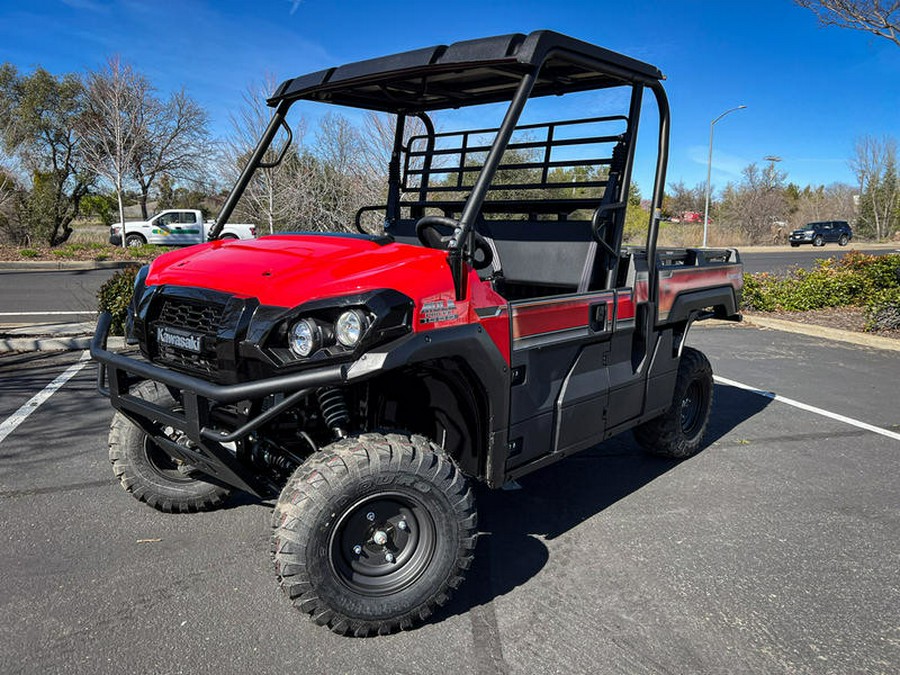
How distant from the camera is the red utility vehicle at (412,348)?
253cm

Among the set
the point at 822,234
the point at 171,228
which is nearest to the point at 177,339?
the point at 171,228

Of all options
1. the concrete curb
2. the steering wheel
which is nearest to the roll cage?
the steering wheel

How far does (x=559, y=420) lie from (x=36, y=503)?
296 centimetres

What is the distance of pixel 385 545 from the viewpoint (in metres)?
2.77

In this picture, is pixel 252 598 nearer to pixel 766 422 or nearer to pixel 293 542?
pixel 293 542

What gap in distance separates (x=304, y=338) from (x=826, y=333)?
9.73 metres

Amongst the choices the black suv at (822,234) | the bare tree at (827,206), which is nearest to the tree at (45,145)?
the black suv at (822,234)

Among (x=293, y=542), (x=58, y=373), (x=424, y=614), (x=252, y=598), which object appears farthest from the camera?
(x=58, y=373)

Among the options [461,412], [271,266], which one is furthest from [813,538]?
[271,266]

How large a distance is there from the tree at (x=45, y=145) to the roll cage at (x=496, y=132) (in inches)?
1061

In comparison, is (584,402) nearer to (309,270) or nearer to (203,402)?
(309,270)

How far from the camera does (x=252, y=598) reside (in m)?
2.92

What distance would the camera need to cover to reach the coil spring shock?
282 cm

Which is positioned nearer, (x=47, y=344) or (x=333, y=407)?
(x=333, y=407)
